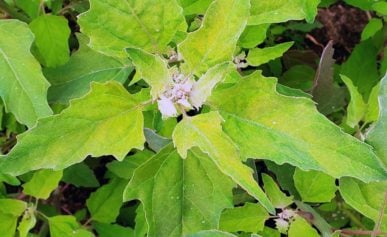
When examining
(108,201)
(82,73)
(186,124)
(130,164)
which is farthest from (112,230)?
(186,124)

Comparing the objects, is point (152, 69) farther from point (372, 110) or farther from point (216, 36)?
point (372, 110)

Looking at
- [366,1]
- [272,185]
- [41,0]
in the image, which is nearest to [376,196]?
[272,185]

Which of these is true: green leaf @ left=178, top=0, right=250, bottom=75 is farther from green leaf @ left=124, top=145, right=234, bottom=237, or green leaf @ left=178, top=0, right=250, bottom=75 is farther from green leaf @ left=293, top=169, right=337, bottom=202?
green leaf @ left=293, top=169, right=337, bottom=202

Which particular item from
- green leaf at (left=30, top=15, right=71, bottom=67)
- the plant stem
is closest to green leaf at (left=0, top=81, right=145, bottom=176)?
green leaf at (left=30, top=15, right=71, bottom=67)

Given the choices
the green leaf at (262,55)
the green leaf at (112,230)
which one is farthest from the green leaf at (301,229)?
the green leaf at (112,230)

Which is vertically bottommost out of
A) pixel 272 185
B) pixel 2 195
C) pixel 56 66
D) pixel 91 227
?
pixel 91 227

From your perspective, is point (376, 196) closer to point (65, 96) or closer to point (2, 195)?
point (65, 96)
